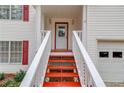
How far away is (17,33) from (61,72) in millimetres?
8049

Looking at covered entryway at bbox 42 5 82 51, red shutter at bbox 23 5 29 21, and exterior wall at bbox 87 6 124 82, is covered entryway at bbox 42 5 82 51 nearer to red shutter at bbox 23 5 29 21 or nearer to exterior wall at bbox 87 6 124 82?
red shutter at bbox 23 5 29 21

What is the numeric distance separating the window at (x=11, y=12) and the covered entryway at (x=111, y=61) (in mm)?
5867

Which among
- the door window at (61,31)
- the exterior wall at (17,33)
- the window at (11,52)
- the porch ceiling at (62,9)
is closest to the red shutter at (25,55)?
the exterior wall at (17,33)

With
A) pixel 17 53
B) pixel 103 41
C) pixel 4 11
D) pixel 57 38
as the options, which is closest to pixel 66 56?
pixel 103 41

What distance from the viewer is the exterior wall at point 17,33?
15.6 meters

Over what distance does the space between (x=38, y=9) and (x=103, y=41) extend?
359 cm

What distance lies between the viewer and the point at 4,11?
1595cm

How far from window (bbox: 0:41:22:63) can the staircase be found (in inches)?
239

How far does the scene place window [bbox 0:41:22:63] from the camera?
15812mm

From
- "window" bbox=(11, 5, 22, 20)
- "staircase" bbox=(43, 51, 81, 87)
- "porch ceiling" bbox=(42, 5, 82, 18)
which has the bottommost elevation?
"staircase" bbox=(43, 51, 81, 87)

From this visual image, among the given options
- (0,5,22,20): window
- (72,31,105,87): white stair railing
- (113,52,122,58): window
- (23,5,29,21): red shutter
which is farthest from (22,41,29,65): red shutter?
(72,31,105,87): white stair railing

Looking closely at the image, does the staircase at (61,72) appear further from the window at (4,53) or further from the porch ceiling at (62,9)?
the window at (4,53)

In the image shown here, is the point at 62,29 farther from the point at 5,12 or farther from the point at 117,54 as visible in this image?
the point at 117,54

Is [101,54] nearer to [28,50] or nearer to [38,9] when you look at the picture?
[38,9]
